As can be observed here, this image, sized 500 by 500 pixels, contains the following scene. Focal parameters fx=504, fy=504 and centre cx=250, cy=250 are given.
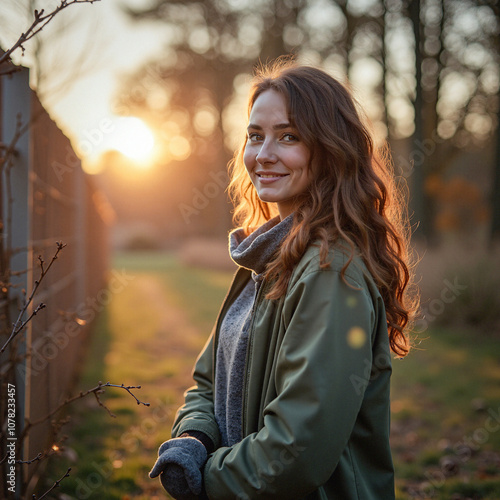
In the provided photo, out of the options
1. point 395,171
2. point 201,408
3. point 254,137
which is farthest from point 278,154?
point 395,171

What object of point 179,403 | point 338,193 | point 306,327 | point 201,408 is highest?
point 338,193

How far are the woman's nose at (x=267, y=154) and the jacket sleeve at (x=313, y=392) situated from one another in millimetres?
530

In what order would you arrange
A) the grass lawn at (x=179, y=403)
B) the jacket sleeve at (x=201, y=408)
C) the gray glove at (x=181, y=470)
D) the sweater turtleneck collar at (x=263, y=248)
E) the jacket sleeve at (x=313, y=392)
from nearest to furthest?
1. the jacket sleeve at (x=313, y=392)
2. the gray glove at (x=181, y=470)
3. the sweater turtleneck collar at (x=263, y=248)
4. the jacket sleeve at (x=201, y=408)
5. the grass lawn at (x=179, y=403)

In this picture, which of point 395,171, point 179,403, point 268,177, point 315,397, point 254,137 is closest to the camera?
point 315,397

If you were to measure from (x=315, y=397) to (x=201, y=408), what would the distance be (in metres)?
0.81

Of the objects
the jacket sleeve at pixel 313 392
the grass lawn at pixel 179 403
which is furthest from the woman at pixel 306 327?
the grass lawn at pixel 179 403

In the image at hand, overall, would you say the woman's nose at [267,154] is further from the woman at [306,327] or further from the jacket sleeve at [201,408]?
the jacket sleeve at [201,408]

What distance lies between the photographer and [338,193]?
167cm

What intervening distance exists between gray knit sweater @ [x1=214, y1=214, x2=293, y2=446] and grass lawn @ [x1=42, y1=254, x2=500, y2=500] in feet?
2.95

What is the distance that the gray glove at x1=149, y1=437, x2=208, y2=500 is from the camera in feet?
5.01

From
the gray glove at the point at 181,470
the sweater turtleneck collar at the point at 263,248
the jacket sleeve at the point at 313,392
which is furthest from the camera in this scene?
the sweater turtleneck collar at the point at 263,248

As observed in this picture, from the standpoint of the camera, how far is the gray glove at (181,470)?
60.1 inches

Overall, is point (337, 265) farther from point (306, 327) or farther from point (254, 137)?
point (254, 137)

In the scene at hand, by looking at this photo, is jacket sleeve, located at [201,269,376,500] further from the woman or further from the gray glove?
the gray glove
